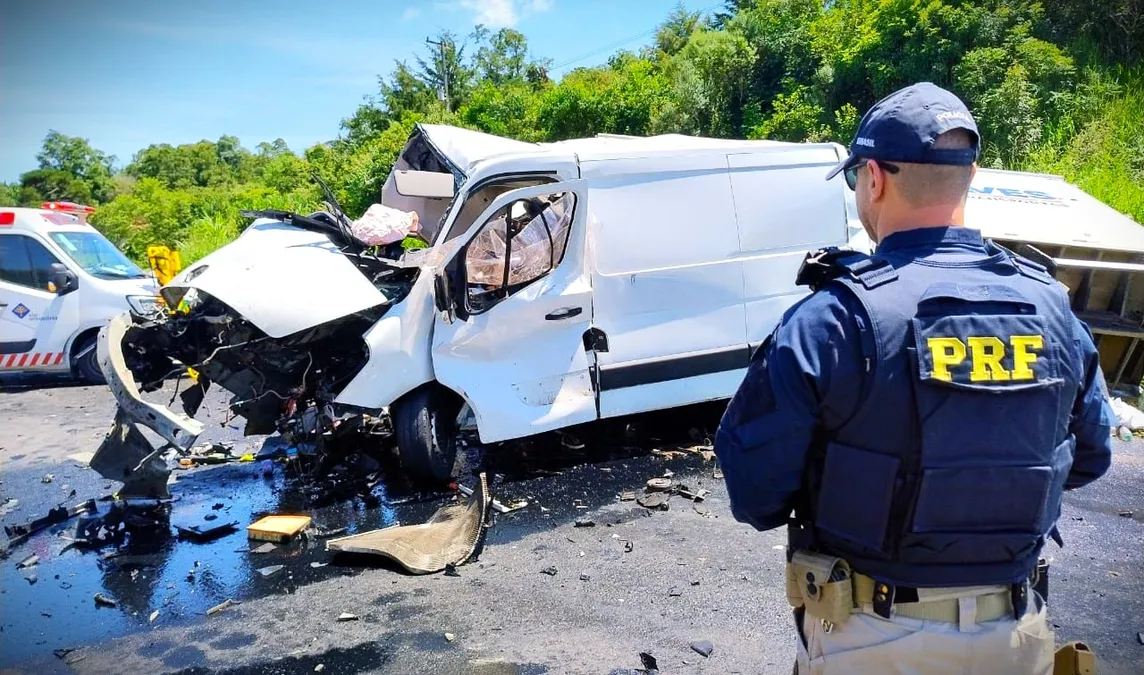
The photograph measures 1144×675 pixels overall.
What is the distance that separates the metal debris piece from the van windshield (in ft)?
25.6

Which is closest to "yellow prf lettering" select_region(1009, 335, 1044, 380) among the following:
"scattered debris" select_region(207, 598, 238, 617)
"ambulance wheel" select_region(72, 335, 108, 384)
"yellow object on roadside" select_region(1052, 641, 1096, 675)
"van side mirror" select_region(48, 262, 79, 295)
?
"yellow object on roadside" select_region(1052, 641, 1096, 675)

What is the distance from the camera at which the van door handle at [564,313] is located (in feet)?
18.1

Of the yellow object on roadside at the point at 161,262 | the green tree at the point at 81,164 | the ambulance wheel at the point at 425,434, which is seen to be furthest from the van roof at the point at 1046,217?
the green tree at the point at 81,164

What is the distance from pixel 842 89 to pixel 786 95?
2155 millimetres

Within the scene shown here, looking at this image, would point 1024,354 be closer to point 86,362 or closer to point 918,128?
point 918,128

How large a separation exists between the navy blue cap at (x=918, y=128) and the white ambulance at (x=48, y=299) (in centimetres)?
932

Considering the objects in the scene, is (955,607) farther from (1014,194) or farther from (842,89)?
(842,89)

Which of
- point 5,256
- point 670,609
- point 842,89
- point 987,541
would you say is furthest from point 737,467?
point 842,89

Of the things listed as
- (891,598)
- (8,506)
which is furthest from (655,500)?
(8,506)

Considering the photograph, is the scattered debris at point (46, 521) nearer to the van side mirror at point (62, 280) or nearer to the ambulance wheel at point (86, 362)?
the ambulance wheel at point (86, 362)

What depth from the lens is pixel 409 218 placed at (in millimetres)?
6250

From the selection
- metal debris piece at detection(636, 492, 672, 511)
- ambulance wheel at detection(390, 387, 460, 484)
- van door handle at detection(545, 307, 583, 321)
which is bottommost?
metal debris piece at detection(636, 492, 672, 511)

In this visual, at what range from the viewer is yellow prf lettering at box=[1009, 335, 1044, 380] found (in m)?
1.63

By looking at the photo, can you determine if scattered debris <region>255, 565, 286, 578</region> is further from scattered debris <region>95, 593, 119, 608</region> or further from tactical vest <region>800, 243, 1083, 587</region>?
tactical vest <region>800, 243, 1083, 587</region>
